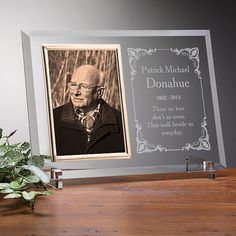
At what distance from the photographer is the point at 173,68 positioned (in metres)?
1.67

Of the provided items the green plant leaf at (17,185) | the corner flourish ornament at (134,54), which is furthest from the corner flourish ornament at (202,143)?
the green plant leaf at (17,185)

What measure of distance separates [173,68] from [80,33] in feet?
1.22

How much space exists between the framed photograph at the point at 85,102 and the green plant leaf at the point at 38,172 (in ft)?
0.69

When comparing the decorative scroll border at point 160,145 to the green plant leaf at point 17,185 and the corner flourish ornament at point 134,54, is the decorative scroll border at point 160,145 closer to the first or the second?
the corner flourish ornament at point 134,54

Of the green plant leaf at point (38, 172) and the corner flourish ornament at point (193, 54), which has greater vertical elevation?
the corner flourish ornament at point (193, 54)

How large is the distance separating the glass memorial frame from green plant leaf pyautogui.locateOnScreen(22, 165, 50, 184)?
199mm

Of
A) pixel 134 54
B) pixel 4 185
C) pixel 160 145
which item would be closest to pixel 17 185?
pixel 4 185

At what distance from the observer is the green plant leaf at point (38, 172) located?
4.10 ft

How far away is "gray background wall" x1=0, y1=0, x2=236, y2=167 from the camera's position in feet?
5.51

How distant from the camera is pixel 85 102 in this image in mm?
1562

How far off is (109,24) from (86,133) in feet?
1.68

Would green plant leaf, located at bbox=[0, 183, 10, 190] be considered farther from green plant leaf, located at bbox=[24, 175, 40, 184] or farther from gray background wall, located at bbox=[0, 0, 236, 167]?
gray background wall, located at bbox=[0, 0, 236, 167]

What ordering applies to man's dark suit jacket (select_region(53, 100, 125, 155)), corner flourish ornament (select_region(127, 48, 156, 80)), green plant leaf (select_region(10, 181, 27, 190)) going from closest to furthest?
green plant leaf (select_region(10, 181, 27, 190)) → man's dark suit jacket (select_region(53, 100, 125, 155)) → corner flourish ornament (select_region(127, 48, 156, 80))

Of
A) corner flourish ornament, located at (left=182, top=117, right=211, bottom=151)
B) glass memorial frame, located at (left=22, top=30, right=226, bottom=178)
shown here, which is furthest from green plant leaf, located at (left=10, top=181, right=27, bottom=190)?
corner flourish ornament, located at (left=182, top=117, right=211, bottom=151)
